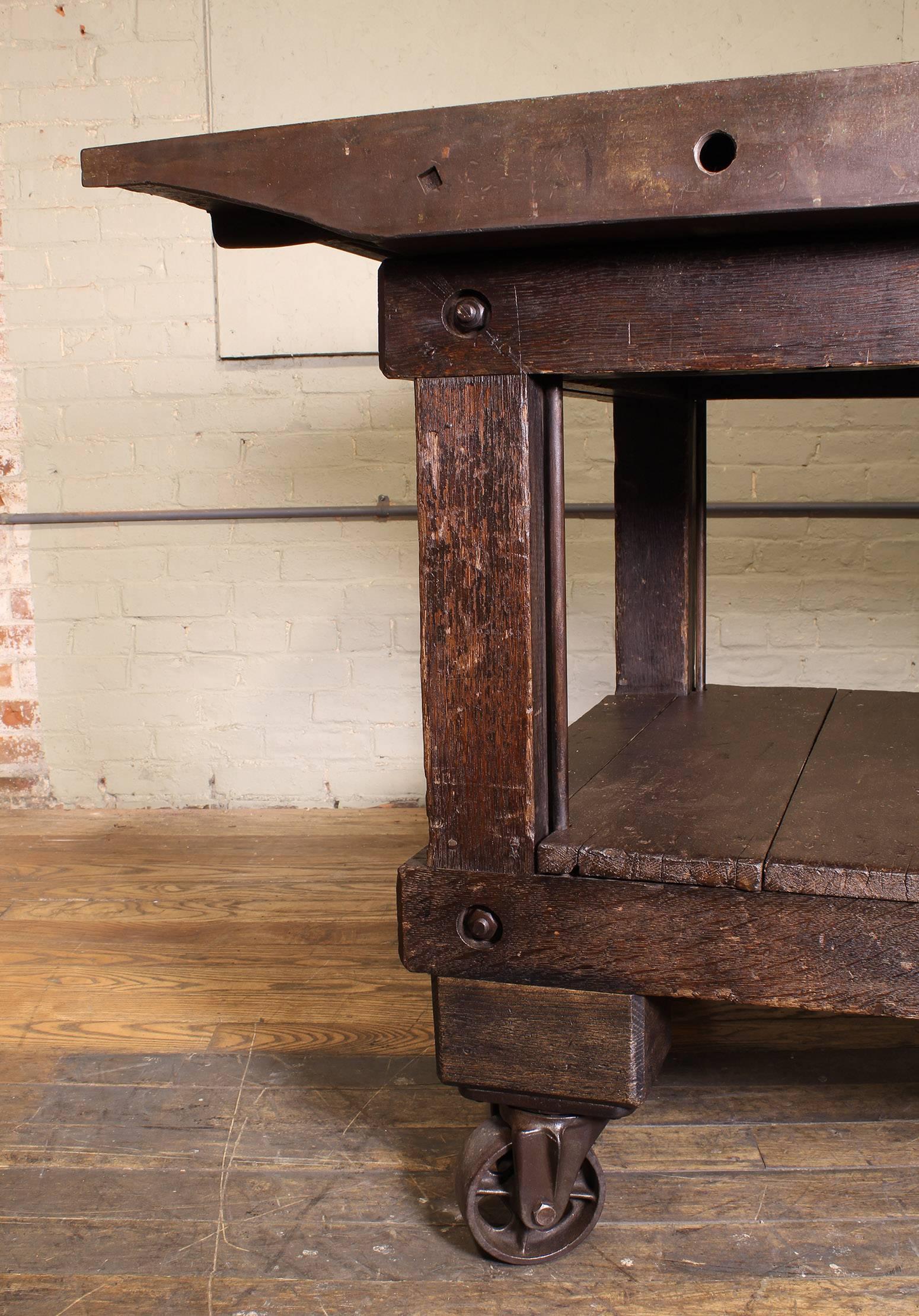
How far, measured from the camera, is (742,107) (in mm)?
913

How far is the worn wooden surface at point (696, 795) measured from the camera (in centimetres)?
109

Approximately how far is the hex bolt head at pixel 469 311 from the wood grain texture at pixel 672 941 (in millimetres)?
507

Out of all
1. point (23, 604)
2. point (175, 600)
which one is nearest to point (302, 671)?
point (175, 600)

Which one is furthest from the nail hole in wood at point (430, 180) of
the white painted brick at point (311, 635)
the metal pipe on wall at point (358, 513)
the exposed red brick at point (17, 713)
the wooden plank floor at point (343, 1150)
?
the exposed red brick at point (17, 713)

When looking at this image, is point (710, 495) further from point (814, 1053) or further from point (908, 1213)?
point (908, 1213)

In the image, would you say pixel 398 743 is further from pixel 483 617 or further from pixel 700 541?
pixel 483 617

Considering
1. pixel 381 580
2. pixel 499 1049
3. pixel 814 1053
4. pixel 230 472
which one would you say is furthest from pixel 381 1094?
pixel 230 472

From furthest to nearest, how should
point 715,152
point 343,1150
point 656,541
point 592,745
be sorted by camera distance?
point 656,541 → point 592,745 → point 343,1150 → point 715,152

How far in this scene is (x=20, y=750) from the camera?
2920 millimetres

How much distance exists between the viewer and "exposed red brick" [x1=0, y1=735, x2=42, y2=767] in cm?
291

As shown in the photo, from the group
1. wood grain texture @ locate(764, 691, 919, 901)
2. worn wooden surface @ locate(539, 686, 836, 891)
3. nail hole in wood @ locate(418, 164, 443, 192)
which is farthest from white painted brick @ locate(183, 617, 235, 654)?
nail hole in wood @ locate(418, 164, 443, 192)

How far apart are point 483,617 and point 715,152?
432mm

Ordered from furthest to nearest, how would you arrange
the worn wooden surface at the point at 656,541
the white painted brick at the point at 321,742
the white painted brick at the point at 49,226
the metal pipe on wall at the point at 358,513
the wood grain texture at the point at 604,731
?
the white painted brick at the point at 321,742 < the white painted brick at the point at 49,226 < the metal pipe on wall at the point at 358,513 < the worn wooden surface at the point at 656,541 < the wood grain texture at the point at 604,731

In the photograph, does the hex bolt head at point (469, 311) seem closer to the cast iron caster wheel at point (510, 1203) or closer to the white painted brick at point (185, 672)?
the cast iron caster wheel at point (510, 1203)
